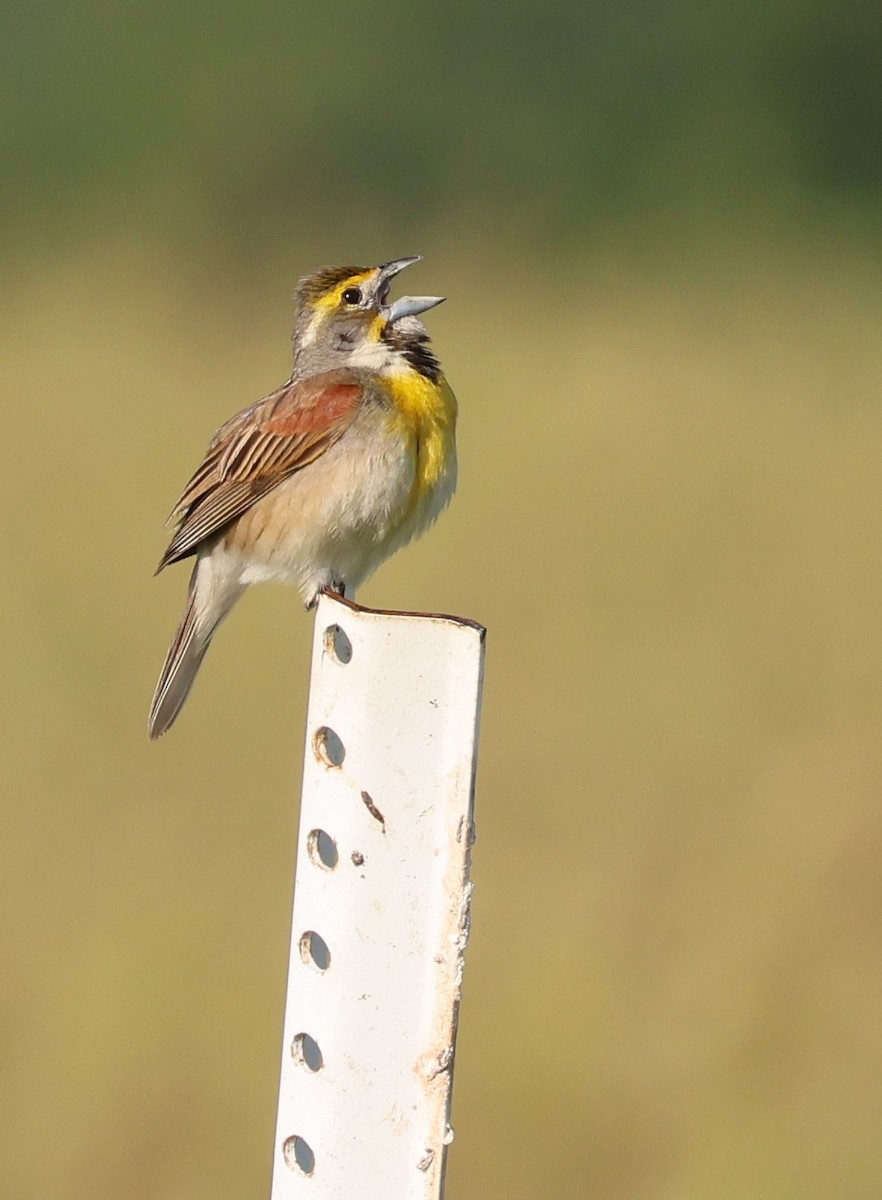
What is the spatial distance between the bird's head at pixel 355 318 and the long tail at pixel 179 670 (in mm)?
711

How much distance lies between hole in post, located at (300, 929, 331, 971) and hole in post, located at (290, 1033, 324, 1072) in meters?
0.10

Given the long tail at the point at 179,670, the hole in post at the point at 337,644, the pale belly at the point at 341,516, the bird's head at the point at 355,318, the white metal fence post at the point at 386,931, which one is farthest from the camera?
the bird's head at the point at 355,318

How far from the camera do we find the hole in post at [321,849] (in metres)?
2.89

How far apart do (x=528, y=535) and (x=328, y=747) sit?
6.43 m

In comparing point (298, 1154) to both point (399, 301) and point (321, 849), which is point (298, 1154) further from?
point (399, 301)

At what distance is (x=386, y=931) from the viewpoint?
9.29ft

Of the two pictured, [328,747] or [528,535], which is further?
[528,535]

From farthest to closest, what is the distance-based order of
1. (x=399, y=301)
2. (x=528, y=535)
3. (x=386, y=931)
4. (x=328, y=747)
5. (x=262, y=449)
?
(x=528, y=535) < (x=399, y=301) < (x=262, y=449) < (x=328, y=747) < (x=386, y=931)

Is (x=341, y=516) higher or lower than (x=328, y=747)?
higher

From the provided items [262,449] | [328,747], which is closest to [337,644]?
[328,747]

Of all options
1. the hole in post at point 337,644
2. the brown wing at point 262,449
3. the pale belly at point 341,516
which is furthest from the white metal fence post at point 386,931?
the brown wing at point 262,449

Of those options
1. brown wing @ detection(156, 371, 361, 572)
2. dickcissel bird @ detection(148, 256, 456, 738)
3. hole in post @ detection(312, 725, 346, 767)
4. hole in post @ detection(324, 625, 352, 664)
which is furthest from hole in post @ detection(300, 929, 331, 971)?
brown wing @ detection(156, 371, 361, 572)

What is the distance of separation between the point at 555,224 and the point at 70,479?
13.6 ft

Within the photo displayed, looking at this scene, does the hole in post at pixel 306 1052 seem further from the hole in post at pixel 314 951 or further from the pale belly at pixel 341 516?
the pale belly at pixel 341 516
